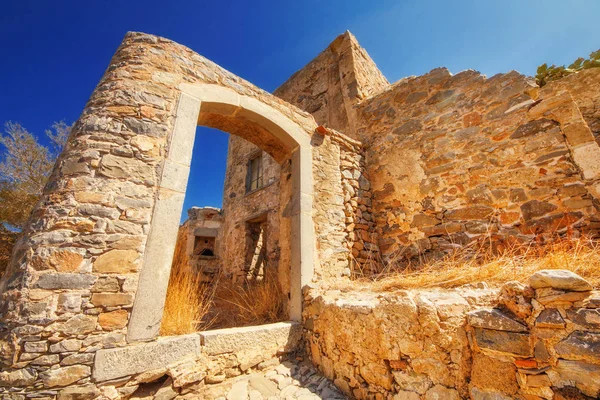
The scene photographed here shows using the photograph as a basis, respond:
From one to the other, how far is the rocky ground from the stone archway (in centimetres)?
43

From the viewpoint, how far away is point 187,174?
8.71ft

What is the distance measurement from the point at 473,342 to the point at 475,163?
297 cm

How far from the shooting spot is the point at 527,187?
3256mm


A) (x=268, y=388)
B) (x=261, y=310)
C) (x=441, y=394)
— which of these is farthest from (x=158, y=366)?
(x=441, y=394)

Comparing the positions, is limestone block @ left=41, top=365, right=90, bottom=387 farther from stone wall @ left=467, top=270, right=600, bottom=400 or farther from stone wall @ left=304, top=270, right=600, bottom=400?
stone wall @ left=467, top=270, right=600, bottom=400

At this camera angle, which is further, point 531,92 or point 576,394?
point 531,92

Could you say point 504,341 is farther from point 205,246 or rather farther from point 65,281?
point 205,246

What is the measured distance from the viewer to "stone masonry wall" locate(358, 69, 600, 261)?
3061mm

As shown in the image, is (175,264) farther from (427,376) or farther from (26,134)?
(26,134)

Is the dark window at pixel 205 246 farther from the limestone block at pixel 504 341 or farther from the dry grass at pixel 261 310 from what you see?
the limestone block at pixel 504 341

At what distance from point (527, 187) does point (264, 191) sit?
6.30 metres

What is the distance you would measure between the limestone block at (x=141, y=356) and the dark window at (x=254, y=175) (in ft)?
21.6

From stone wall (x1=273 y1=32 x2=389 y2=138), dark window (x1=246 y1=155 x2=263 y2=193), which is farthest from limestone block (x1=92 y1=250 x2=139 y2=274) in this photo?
dark window (x1=246 y1=155 x2=263 y2=193)

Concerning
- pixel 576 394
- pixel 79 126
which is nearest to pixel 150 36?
pixel 79 126
